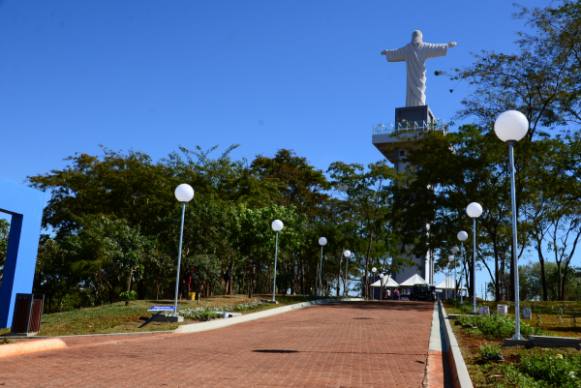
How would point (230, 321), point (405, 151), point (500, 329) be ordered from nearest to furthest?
point (500, 329), point (230, 321), point (405, 151)

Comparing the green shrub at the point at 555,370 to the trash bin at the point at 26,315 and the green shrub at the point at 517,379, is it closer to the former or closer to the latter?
Answer: the green shrub at the point at 517,379

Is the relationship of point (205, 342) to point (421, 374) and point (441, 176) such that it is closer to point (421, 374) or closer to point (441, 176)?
point (421, 374)

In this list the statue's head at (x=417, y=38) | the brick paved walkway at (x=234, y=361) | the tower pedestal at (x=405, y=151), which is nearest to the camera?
the brick paved walkway at (x=234, y=361)

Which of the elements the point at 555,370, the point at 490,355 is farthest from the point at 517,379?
the point at 490,355

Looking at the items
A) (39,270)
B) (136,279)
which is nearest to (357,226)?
(136,279)

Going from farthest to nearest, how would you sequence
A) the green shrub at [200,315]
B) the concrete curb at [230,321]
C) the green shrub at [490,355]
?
the green shrub at [200,315], the concrete curb at [230,321], the green shrub at [490,355]

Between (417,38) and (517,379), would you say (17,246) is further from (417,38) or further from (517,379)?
(417,38)

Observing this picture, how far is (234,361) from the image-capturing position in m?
8.68

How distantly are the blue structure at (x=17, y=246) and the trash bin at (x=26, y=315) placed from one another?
162 inches

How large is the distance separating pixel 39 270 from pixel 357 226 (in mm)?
24427

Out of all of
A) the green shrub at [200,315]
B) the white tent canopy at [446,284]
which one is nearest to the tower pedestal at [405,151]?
the white tent canopy at [446,284]

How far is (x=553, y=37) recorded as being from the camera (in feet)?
83.7

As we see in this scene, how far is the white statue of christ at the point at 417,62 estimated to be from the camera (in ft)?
197

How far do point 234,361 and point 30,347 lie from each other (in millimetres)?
3685
